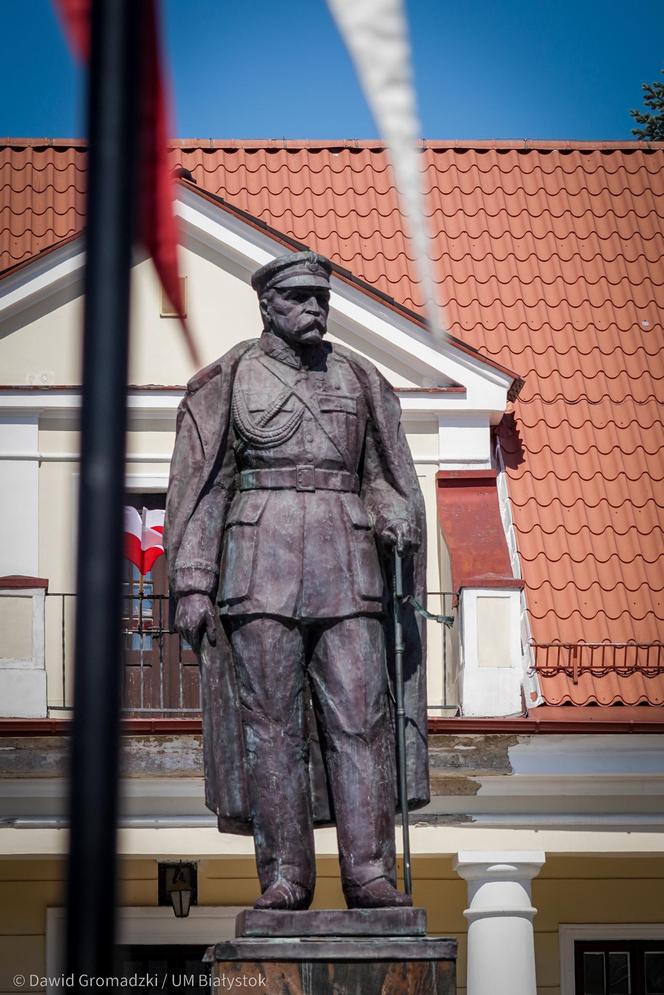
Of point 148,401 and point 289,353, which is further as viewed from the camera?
point 148,401

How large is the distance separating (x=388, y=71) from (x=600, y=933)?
12.8 meters

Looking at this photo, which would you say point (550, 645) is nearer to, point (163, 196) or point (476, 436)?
point (476, 436)

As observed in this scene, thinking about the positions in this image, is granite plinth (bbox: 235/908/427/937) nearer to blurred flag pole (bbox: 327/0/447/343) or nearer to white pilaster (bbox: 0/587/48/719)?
blurred flag pole (bbox: 327/0/447/343)

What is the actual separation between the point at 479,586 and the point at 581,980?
3132 mm

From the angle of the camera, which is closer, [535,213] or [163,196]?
[163,196]

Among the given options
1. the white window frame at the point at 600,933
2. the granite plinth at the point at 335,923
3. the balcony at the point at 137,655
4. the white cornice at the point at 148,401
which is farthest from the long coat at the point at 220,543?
the white cornice at the point at 148,401

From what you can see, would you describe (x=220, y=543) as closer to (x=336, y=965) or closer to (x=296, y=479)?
(x=296, y=479)

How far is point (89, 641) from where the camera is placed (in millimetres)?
2869

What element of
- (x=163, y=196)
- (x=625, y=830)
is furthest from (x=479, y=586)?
(x=163, y=196)

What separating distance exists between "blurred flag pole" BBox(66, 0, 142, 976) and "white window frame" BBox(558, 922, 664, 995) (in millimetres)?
12539

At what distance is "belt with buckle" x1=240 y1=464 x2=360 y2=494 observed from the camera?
7027 millimetres

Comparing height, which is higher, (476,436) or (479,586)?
(476,436)

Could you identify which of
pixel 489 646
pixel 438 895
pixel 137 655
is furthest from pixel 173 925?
pixel 489 646

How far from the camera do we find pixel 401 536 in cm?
698
